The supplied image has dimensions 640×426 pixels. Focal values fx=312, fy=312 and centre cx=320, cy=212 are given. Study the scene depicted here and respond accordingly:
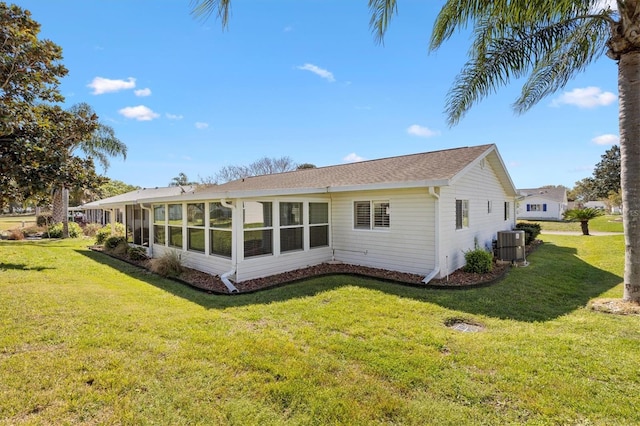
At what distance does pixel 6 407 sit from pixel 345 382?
325 cm

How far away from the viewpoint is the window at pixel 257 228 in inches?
329

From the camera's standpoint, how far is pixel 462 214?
9.88 meters

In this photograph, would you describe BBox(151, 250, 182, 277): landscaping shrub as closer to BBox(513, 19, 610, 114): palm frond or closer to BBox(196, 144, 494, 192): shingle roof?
BBox(196, 144, 494, 192): shingle roof

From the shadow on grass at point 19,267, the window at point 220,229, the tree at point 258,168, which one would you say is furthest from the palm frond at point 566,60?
the tree at point 258,168

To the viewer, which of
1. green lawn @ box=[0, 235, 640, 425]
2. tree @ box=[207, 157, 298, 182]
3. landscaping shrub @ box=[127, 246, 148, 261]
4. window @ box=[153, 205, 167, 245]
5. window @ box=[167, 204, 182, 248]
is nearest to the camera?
green lawn @ box=[0, 235, 640, 425]

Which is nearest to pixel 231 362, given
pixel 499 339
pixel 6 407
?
pixel 6 407

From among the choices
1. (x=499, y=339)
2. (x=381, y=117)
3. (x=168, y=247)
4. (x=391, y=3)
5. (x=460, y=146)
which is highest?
(x=381, y=117)

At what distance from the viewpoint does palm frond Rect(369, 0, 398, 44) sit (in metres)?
5.33

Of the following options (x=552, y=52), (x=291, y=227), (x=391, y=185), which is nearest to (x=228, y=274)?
(x=291, y=227)

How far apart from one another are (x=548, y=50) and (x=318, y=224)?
7365 millimetres

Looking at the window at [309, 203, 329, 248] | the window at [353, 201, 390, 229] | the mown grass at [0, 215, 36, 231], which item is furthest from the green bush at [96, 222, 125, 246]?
the mown grass at [0, 215, 36, 231]

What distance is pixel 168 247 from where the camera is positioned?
11.2m

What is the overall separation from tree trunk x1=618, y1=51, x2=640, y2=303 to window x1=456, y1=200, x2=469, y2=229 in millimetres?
3842

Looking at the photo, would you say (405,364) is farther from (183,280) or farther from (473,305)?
(183,280)
